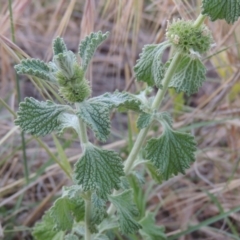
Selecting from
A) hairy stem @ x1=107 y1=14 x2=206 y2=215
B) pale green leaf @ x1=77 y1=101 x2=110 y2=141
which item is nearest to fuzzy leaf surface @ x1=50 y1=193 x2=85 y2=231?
hairy stem @ x1=107 y1=14 x2=206 y2=215

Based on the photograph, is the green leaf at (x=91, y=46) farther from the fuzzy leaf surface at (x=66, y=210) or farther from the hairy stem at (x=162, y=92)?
the fuzzy leaf surface at (x=66, y=210)

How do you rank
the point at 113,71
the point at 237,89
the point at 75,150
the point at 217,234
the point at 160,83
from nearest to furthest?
the point at 160,83 → the point at 217,234 → the point at 237,89 → the point at 75,150 → the point at 113,71

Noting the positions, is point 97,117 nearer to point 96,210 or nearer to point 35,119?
point 35,119

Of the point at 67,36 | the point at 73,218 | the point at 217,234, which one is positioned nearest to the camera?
the point at 73,218

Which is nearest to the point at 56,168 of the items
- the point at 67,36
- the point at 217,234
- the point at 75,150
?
the point at 75,150

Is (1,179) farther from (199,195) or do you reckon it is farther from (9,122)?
(199,195)

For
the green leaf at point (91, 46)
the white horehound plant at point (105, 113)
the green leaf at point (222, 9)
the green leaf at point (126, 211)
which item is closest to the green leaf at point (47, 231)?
the white horehound plant at point (105, 113)
